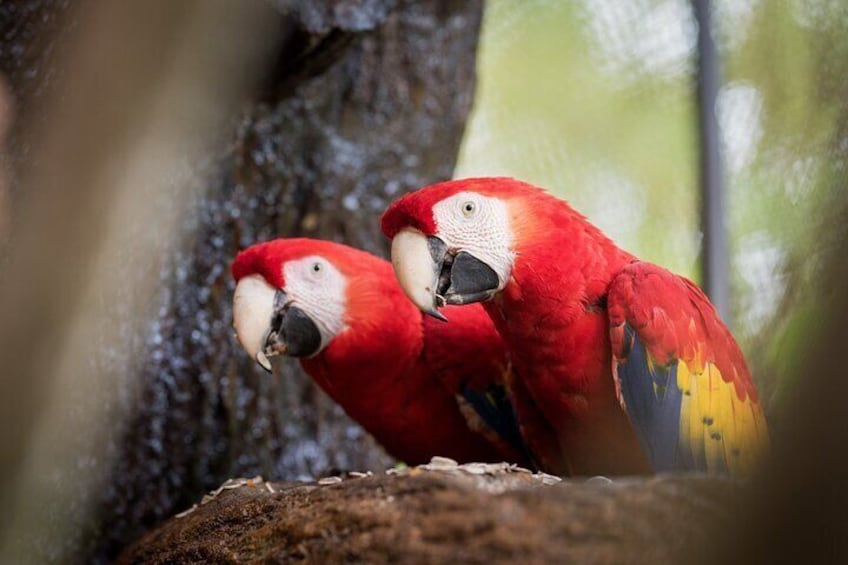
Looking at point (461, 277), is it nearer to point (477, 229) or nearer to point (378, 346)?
point (477, 229)

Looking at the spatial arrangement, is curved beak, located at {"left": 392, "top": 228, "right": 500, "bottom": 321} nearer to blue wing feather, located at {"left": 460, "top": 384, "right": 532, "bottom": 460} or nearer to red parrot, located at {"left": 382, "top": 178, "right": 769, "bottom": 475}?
red parrot, located at {"left": 382, "top": 178, "right": 769, "bottom": 475}

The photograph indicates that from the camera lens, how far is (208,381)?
7.43 feet

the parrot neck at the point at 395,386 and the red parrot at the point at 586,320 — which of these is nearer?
the red parrot at the point at 586,320

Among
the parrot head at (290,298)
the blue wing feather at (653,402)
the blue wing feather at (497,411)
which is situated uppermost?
the parrot head at (290,298)

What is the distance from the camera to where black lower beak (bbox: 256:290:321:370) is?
187 cm

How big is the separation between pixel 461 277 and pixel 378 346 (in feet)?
1.51

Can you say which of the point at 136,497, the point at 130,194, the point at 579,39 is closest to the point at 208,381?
the point at 136,497

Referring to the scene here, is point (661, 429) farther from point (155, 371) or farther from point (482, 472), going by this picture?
point (155, 371)

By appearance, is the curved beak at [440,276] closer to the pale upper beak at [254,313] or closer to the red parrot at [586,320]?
the red parrot at [586,320]

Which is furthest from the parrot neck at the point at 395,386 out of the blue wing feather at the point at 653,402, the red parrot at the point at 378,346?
the blue wing feather at the point at 653,402

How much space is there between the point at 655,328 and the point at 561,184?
4.01 ft

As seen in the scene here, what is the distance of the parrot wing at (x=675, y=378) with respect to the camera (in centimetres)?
149

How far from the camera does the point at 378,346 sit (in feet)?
6.38

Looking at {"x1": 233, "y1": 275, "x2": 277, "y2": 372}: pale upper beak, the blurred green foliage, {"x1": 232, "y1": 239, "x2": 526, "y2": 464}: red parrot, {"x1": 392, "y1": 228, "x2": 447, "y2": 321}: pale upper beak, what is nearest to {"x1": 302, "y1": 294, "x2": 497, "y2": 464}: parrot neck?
{"x1": 232, "y1": 239, "x2": 526, "y2": 464}: red parrot
